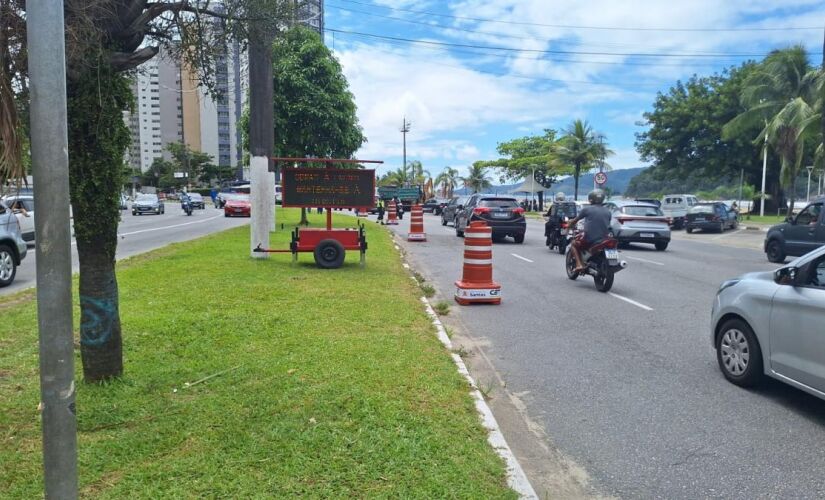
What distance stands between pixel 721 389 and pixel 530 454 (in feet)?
7.95

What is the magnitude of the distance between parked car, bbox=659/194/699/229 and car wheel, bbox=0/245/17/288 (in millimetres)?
30499

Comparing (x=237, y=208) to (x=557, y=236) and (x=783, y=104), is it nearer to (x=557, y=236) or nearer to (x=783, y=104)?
(x=557, y=236)

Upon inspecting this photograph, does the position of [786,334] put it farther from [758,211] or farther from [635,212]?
[758,211]

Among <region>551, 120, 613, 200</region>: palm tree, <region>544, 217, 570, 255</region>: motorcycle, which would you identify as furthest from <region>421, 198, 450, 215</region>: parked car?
<region>544, 217, 570, 255</region>: motorcycle

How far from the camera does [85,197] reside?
4.60 m

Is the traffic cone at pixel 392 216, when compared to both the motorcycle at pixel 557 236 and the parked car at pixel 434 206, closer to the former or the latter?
the motorcycle at pixel 557 236

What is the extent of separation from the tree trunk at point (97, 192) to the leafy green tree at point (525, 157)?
6187 centimetres

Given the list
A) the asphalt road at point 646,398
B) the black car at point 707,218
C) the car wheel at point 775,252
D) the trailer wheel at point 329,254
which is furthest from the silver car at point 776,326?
the black car at point 707,218

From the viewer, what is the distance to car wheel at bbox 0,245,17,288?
11.1 metres

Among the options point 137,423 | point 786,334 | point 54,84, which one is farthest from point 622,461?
point 54,84

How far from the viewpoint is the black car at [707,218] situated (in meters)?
30.9

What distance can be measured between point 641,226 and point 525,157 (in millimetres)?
52607

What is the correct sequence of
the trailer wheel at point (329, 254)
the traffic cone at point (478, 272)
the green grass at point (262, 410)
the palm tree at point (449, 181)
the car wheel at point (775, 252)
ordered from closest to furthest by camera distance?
the green grass at point (262, 410) < the traffic cone at point (478, 272) < the trailer wheel at point (329, 254) < the car wheel at point (775, 252) < the palm tree at point (449, 181)

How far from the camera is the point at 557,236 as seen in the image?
62.4 feet
